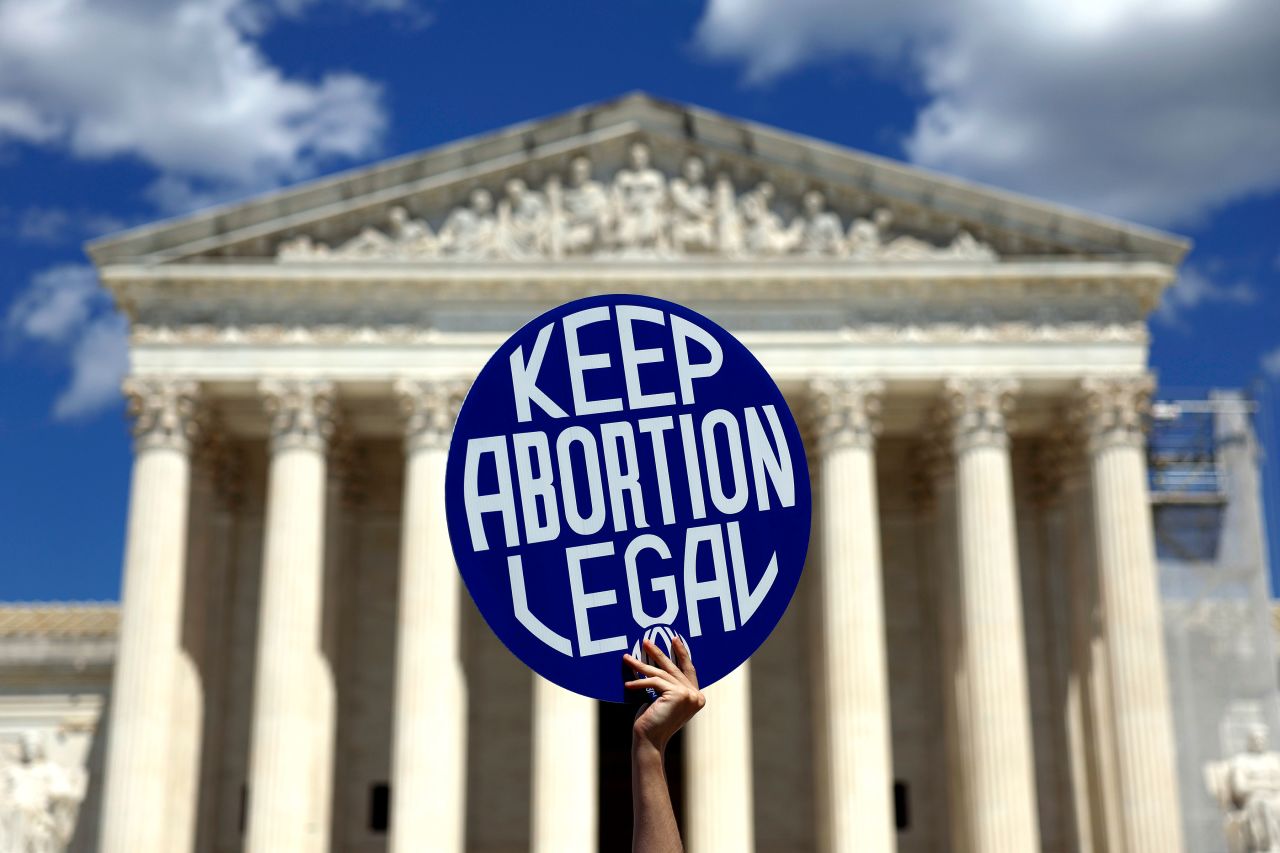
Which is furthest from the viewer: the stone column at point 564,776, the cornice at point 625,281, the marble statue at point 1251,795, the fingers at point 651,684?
the cornice at point 625,281

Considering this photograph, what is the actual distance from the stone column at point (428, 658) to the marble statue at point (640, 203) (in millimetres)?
5555

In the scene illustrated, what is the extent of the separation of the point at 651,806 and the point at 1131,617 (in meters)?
36.1

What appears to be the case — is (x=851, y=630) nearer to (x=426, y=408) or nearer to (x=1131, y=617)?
(x=1131, y=617)

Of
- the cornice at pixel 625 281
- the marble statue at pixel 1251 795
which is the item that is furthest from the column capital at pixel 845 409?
the marble statue at pixel 1251 795

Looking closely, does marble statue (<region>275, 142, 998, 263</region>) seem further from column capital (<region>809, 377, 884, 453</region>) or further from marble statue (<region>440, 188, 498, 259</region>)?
column capital (<region>809, 377, 884, 453</region>)

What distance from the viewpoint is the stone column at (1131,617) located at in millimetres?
40812

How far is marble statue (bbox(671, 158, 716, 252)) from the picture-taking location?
144ft

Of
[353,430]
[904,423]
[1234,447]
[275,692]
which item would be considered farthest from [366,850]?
[1234,447]

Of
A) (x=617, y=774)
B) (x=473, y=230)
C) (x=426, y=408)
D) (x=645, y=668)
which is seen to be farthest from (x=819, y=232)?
(x=645, y=668)

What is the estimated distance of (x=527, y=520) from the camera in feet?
30.1

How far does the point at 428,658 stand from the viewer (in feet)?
136

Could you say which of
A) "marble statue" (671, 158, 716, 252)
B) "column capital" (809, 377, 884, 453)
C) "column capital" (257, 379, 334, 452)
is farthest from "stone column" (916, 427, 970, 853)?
"column capital" (257, 379, 334, 452)

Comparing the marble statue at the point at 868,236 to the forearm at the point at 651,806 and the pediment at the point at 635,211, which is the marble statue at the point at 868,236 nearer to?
the pediment at the point at 635,211

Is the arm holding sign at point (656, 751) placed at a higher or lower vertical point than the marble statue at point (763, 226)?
lower
